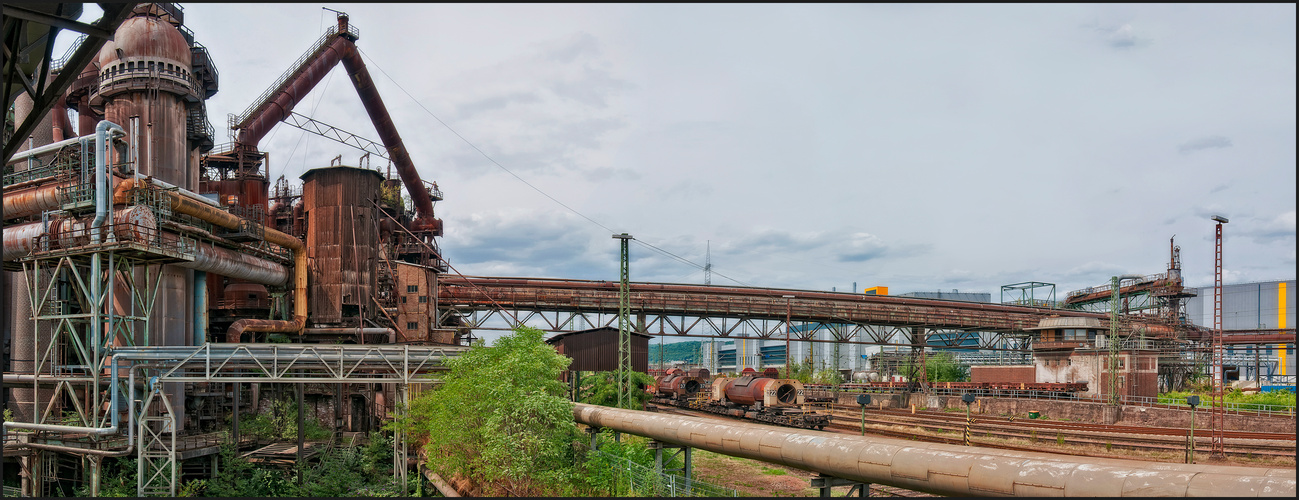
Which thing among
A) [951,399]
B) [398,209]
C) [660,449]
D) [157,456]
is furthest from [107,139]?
[951,399]

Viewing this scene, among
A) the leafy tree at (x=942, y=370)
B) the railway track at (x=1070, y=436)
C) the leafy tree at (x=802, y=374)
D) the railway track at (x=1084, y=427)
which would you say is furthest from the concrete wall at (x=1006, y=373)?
the railway track at (x=1070, y=436)

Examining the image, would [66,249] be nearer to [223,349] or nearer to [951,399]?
[223,349]

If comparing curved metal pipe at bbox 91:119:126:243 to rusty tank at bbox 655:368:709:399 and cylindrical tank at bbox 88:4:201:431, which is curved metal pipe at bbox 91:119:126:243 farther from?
rusty tank at bbox 655:368:709:399

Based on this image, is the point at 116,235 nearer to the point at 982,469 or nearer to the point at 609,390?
the point at 609,390

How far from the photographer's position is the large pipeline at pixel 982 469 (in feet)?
32.1

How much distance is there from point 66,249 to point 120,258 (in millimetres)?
1521

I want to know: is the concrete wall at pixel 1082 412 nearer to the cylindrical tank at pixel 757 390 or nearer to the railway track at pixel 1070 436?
the railway track at pixel 1070 436

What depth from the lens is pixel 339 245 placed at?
34062mm

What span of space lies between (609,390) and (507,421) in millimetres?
18539

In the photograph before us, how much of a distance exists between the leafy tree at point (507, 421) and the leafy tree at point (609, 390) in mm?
14997

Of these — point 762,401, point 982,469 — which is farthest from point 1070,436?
point 982,469

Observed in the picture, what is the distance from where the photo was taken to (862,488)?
14961mm

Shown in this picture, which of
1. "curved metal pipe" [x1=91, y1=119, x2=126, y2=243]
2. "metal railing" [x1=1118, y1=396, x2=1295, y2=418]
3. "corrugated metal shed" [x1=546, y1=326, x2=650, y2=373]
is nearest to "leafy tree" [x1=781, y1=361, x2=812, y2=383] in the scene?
"metal railing" [x1=1118, y1=396, x2=1295, y2=418]

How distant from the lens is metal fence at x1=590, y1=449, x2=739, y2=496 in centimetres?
1911
